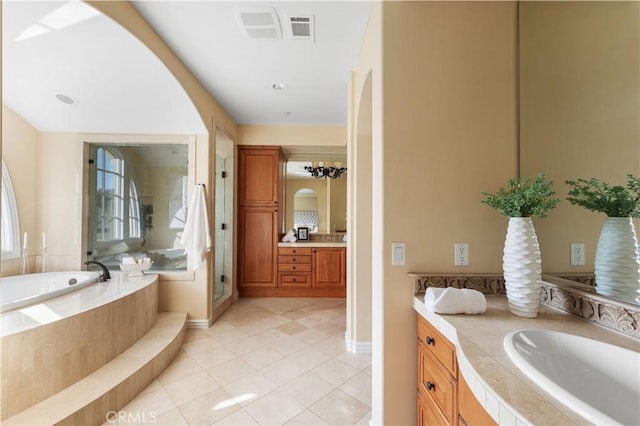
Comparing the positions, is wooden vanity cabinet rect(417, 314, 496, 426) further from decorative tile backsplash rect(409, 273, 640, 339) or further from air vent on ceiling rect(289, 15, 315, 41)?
air vent on ceiling rect(289, 15, 315, 41)

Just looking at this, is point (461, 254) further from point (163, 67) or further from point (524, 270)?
point (163, 67)

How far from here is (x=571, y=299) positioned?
3.49 ft

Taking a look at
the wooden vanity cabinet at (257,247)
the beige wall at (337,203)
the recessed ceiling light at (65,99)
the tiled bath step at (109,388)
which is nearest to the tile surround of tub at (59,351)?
the tiled bath step at (109,388)

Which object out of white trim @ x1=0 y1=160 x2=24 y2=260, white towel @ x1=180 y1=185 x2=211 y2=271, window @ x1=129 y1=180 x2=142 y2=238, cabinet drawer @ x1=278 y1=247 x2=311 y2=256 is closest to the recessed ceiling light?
white trim @ x1=0 y1=160 x2=24 y2=260

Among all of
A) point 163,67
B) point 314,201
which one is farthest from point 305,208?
point 163,67

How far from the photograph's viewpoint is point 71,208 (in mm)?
2758

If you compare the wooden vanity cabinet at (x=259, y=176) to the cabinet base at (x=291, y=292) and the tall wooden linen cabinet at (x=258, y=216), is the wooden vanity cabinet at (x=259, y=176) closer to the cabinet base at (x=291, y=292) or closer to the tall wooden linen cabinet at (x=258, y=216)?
the tall wooden linen cabinet at (x=258, y=216)

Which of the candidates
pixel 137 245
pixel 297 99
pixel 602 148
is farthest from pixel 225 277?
pixel 602 148

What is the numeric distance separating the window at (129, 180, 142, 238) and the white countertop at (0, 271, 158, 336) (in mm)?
677

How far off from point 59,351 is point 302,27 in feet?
9.22

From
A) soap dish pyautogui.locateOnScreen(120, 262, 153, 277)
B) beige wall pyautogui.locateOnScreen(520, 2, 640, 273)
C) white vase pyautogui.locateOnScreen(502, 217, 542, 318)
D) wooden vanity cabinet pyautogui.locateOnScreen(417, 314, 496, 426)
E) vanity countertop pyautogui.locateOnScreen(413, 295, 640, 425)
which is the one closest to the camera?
vanity countertop pyautogui.locateOnScreen(413, 295, 640, 425)

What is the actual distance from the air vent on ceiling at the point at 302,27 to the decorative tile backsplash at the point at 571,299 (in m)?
1.91

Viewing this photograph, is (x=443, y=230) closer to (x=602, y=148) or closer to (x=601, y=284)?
(x=601, y=284)

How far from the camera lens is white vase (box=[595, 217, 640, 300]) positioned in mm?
915
